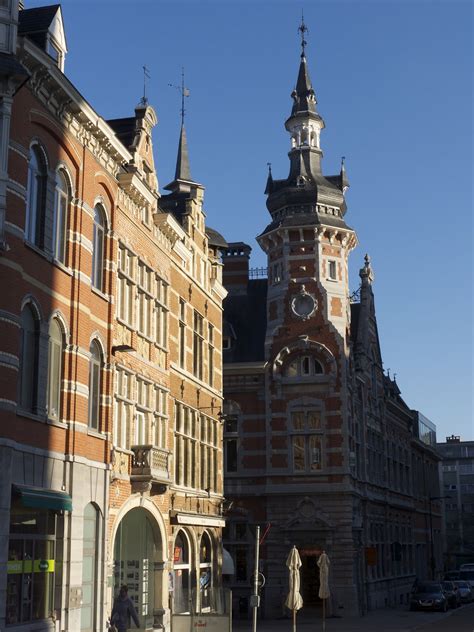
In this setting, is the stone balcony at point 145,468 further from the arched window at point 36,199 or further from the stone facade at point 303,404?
the stone facade at point 303,404

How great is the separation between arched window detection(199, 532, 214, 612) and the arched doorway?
423 cm

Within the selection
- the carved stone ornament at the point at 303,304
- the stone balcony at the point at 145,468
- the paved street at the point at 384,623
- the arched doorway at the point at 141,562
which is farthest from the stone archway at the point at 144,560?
the carved stone ornament at the point at 303,304

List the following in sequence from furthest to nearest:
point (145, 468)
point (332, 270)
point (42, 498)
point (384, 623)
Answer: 1. point (332, 270)
2. point (384, 623)
3. point (145, 468)
4. point (42, 498)

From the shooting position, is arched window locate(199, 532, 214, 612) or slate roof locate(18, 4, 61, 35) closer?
slate roof locate(18, 4, 61, 35)

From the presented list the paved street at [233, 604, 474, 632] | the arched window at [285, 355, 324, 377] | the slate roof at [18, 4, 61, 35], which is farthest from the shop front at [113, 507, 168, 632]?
the arched window at [285, 355, 324, 377]

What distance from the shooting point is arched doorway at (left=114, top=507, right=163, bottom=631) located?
83.0ft

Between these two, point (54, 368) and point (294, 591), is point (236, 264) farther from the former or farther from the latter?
point (54, 368)

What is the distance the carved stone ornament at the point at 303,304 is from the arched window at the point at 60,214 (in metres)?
25.4

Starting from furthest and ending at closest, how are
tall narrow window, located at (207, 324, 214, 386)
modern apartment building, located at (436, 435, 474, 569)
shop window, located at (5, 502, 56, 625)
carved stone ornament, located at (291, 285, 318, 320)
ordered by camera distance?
modern apartment building, located at (436, 435, 474, 569), carved stone ornament, located at (291, 285, 318, 320), tall narrow window, located at (207, 324, 214, 386), shop window, located at (5, 502, 56, 625)

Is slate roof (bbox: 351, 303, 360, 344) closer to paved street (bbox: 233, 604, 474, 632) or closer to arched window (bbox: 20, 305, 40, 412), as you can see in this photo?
paved street (bbox: 233, 604, 474, 632)

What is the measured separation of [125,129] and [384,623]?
22.5m

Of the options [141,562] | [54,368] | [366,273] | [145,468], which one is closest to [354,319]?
[366,273]

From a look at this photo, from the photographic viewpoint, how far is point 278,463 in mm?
44250

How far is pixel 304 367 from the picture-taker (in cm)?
4522
